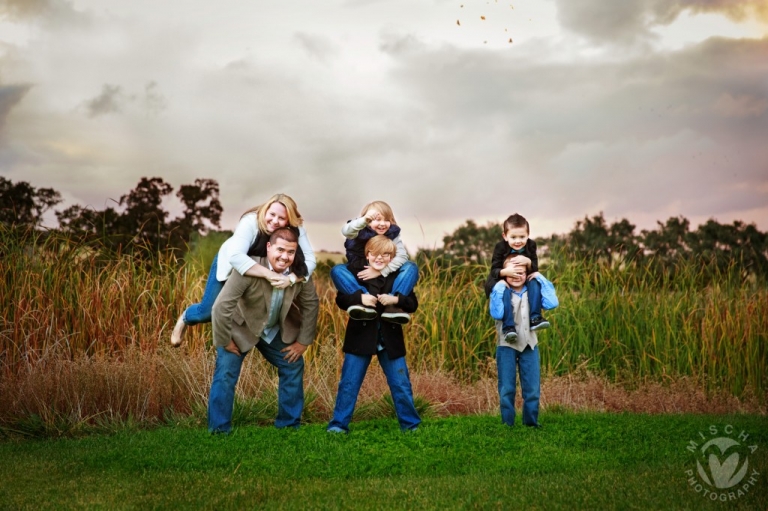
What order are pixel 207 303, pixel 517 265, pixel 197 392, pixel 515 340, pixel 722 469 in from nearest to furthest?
pixel 722 469
pixel 515 340
pixel 517 265
pixel 207 303
pixel 197 392

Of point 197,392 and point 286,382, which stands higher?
point 286,382

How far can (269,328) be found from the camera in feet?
23.5

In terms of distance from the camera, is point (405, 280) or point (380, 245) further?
point (405, 280)

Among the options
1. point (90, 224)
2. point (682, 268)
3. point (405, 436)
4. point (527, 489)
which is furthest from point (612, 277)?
point (90, 224)

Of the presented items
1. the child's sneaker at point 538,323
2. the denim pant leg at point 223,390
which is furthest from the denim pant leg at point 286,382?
the child's sneaker at point 538,323

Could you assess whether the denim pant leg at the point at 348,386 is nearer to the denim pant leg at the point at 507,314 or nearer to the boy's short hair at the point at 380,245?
the boy's short hair at the point at 380,245

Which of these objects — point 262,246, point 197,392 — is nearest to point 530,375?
point 262,246

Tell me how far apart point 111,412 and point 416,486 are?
13.0ft

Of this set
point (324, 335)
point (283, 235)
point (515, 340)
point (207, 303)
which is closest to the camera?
point (283, 235)

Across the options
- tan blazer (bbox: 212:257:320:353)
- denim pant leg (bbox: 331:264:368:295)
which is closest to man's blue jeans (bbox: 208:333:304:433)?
tan blazer (bbox: 212:257:320:353)

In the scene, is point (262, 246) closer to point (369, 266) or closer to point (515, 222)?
point (369, 266)

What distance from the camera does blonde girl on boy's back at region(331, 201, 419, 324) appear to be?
6.82 metres

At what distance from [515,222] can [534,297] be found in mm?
681

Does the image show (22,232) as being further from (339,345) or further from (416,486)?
(416,486)
